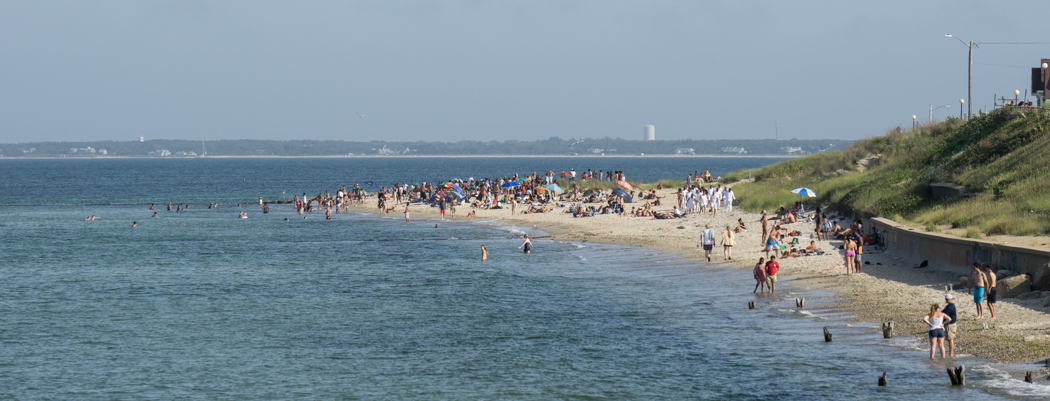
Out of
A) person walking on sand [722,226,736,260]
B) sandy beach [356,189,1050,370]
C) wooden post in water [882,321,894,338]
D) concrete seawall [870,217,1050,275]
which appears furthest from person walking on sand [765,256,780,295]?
person walking on sand [722,226,736,260]

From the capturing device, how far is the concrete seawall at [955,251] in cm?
2081

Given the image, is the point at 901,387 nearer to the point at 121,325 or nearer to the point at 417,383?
the point at 417,383

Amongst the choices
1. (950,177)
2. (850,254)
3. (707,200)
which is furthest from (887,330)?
(707,200)

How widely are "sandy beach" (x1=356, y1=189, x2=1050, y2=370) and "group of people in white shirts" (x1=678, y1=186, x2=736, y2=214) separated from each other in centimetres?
67

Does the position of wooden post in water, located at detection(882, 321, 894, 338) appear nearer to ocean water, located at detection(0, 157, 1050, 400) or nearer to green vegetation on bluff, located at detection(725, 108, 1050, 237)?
ocean water, located at detection(0, 157, 1050, 400)

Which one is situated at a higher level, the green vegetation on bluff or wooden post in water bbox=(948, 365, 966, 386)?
the green vegetation on bluff

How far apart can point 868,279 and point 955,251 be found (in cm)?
234

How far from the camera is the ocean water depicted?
16.4 m

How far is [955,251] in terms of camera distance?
77.7 feet

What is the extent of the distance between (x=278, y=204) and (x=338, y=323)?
4995cm

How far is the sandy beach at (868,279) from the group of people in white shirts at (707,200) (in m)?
0.67

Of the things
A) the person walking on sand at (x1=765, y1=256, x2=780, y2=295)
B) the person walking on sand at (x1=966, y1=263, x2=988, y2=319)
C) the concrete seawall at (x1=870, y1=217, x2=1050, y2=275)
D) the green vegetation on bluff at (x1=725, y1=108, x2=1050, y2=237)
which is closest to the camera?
the person walking on sand at (x1=966, y1=263, x2=988, y2=319)

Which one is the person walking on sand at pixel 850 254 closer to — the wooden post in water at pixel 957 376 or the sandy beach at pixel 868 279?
the sandy beach at pixel 868 279

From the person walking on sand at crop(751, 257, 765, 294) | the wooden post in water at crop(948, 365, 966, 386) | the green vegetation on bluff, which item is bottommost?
the wooden post in water at crop(948, 365, 966, 386)
